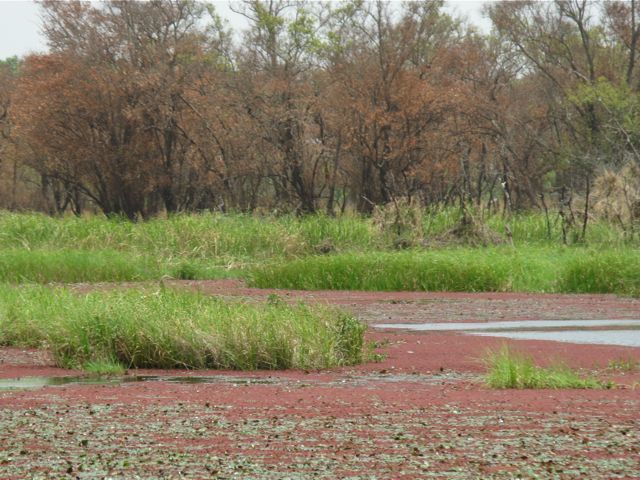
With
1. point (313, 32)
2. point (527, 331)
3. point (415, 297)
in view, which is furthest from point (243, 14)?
point (527, 331)

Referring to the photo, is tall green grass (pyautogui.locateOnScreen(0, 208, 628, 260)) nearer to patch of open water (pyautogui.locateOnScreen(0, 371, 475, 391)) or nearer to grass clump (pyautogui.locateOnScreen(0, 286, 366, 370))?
grass clump (pyautogui.locateOnScreen(0, 286, 366, 370))

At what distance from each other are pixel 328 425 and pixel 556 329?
9843mm

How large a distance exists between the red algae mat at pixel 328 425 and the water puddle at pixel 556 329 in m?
2.40

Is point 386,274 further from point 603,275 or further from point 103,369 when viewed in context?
point 103,369

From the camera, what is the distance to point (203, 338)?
46.2ft

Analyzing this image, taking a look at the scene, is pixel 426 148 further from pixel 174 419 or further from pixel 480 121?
pixel 174 419

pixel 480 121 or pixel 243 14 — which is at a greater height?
pixel 243 14

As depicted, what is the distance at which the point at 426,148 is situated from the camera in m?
41.4

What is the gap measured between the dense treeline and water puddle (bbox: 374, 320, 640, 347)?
19.2 m

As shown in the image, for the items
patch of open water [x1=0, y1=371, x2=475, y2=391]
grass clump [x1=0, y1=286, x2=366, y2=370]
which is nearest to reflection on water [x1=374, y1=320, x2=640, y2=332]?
grass clump [x1=0, y1=286, x2=366, y2=370]

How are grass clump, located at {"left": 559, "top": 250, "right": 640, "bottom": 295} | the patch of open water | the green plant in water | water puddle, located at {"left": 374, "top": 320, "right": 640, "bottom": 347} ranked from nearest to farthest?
the patch of open water
the green plant in water
water puddle, located at {"left": 374, "top": 320, "right": 640, "bottom": 347}
grass clump, located at {"left": 559, "top": 250, "right": 640, "bottom": 295}

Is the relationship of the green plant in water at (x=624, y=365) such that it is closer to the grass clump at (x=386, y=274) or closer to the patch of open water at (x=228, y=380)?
the patch of open water at (x=228, y=380)

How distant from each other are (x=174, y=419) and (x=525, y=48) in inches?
1655

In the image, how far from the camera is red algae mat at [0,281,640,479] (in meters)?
8.06
